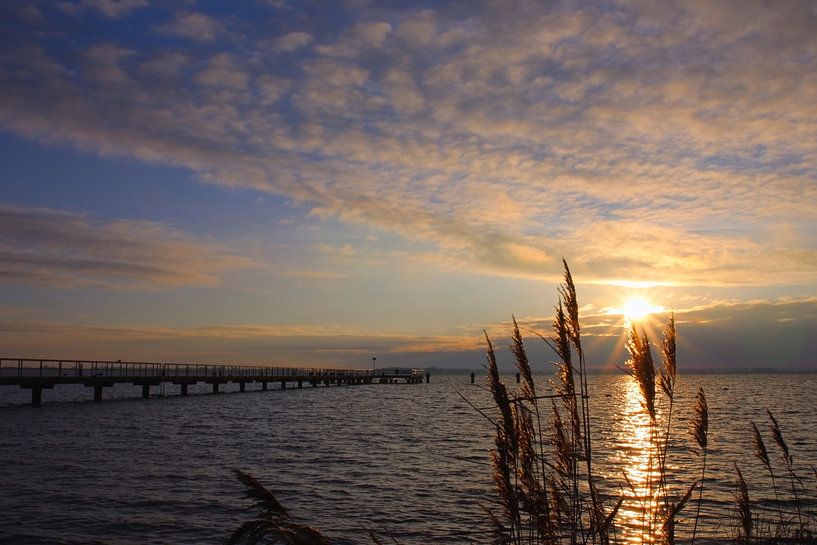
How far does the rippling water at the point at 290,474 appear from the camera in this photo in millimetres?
16188

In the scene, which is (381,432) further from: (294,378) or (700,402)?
(294,378)

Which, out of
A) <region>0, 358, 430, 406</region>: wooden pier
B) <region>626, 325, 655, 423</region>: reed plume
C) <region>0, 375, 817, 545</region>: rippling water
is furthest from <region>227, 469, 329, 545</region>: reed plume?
<region>0, 358, 430, 406</region>: wooden pier

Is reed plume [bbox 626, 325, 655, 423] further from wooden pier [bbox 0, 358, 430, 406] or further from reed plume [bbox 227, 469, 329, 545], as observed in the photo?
wooden pier [bbox 0, 358, 430, 406]

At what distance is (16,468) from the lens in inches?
961

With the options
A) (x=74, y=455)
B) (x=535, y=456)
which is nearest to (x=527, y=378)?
(x=535, y=456)

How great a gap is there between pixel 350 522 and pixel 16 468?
15.2 m

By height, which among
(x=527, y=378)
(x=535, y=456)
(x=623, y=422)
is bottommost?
(x=623, y=422)

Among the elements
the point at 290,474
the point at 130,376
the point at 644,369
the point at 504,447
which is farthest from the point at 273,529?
the point at 130,376

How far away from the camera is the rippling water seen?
1619cm

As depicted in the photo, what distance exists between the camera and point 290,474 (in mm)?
23984

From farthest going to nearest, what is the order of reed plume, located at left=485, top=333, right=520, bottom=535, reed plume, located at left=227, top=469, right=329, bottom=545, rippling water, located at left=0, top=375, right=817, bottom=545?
rippling water, located at left=0, top=375, right=817, bottom=545, reed plume, located at left=485, top=333, right=520, bottom=535, reed plume, located at left=227, top=469, right=329, bottom=545

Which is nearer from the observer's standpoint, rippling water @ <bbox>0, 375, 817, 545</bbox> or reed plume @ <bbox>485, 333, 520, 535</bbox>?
reed plume @ <bbox>485, 333, 520, 535</bbox>

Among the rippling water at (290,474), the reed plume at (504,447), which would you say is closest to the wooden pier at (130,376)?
the rippling water at (290,474)

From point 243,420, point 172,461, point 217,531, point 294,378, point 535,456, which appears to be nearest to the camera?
point 535,456
